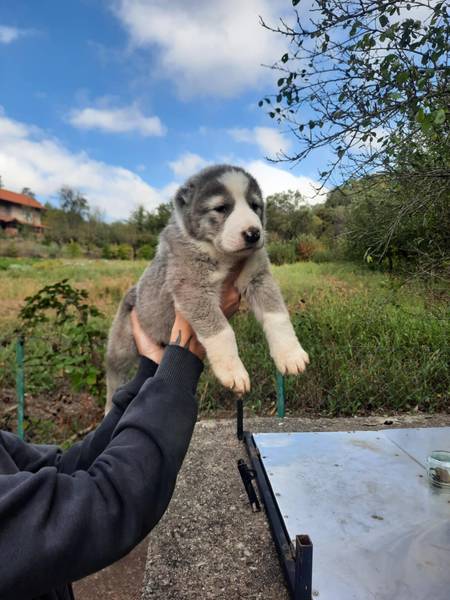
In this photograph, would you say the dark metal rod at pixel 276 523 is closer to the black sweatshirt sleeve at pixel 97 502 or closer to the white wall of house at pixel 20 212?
the black sweatshirt sleeve at pixel 97 502

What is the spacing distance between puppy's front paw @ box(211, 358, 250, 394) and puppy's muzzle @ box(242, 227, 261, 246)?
647mm

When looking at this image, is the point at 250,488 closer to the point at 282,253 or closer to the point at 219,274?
the point at 219,274

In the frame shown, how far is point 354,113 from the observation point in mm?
4590

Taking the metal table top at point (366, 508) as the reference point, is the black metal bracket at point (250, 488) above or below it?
below

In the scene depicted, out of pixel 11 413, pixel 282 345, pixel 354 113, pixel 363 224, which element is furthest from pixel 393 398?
pixel 11 413

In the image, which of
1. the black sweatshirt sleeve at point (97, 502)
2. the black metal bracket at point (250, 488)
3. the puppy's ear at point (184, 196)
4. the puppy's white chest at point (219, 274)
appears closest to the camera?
the black sweatshirt sleeve at point (97, 502)

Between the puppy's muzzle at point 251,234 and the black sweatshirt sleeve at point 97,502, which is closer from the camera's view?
the black sweatshirt sleeve at point 97,502

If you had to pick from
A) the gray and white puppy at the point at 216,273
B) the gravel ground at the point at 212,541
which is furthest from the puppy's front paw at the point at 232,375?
the gravel ground at the point at 212,541

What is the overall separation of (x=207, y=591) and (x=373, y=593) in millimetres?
1123

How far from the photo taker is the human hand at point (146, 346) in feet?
7.86

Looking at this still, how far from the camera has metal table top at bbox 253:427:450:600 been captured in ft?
8.32

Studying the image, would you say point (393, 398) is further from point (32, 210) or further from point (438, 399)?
point (32, 210)

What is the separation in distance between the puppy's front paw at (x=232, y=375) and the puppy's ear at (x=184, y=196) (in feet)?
3.76

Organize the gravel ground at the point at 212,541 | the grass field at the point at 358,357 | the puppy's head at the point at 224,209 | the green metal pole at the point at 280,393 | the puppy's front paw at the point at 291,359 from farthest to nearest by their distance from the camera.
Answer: the grass field at the point at 358,357 < the green metal pole at the point at 280,393 < the gravel ground at the point at 212,541 < the puppy's head at the point at 224,209 < the puppy's front paw at the point at 291,359
